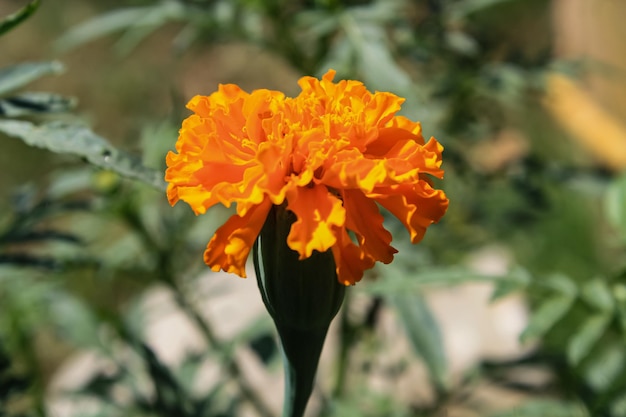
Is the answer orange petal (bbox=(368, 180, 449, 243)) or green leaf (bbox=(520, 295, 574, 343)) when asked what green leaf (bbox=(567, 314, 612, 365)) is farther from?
orange petal (bbox=(368, 180, 449, 243))

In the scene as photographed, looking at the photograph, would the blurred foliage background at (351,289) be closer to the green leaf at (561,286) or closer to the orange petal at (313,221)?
the green leaf at (561,286)

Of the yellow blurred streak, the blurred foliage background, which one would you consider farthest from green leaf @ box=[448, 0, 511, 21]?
the yellow blurred streak

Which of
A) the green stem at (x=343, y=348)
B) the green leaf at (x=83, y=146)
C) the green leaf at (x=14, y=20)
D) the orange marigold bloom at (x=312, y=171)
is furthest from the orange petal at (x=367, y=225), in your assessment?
the green stem at (x=343, y=348)

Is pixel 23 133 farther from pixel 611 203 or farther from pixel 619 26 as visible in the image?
pixel 619 26

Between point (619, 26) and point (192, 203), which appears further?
point (619, 26)

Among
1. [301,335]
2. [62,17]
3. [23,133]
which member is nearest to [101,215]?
[23,133]

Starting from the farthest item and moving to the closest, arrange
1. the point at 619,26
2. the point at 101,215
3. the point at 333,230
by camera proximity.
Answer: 1. the point at 619,26
2. the point at 101,215
3. the point at 333,230

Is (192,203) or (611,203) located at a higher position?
(192,203)
